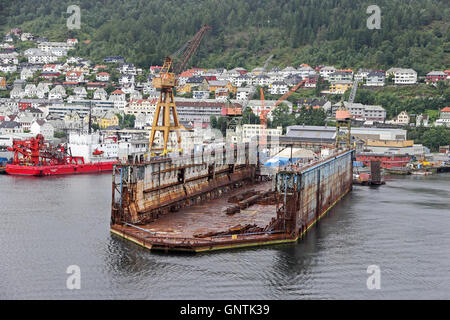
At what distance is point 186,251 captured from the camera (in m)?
25.8

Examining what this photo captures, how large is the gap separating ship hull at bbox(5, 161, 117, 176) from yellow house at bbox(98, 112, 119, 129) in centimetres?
2571

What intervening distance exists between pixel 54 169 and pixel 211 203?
2034 centimetres

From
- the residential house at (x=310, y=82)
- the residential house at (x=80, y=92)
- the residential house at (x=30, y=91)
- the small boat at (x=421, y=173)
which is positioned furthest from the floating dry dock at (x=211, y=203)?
the residential house at (x=30, y=91)

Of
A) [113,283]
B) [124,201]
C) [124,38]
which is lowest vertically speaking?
[113,283]

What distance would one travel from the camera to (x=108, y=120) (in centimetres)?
8150

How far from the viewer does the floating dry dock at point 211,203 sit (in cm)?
2738

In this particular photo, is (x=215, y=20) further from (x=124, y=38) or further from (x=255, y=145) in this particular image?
(x=255, y=145)

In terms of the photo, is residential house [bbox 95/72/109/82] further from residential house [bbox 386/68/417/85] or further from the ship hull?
the ship hull

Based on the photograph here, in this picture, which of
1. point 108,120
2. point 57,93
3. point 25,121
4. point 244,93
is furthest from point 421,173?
point 57,93

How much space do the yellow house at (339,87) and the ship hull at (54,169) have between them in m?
45.3

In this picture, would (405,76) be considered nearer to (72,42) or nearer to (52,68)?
(52,68)

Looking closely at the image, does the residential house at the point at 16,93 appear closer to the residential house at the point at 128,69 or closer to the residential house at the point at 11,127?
the residential house at the point at 128,69

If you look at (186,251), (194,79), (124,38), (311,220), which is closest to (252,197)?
(311,220)

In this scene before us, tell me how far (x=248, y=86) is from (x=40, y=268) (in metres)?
75.7
